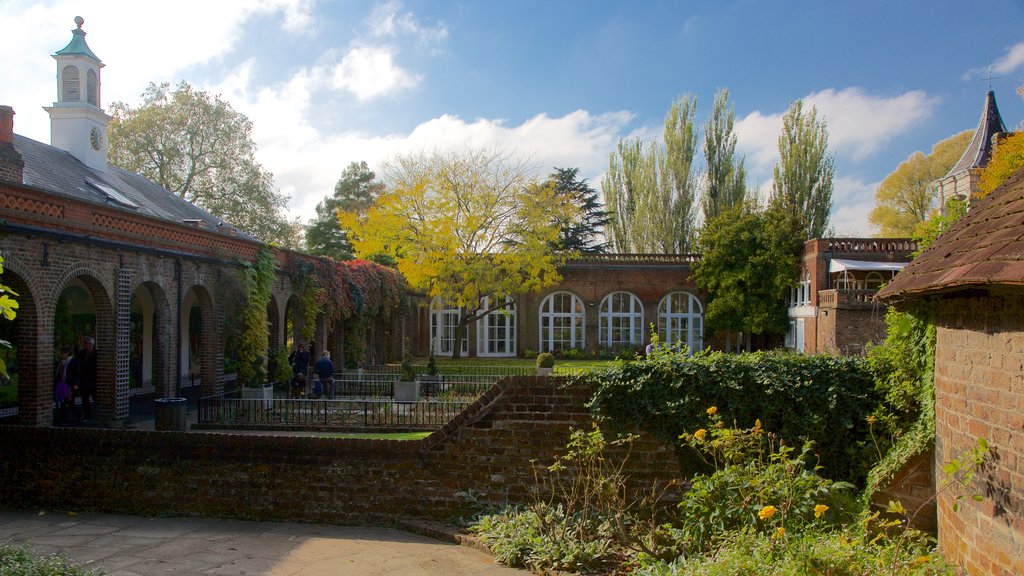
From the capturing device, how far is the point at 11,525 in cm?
753

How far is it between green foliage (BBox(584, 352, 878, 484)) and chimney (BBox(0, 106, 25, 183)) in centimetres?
1096

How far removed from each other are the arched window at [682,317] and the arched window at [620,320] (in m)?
1.05

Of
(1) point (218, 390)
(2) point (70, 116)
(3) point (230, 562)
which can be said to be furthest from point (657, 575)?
(2) point (70, 116)

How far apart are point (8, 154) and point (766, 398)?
1303 centimetres

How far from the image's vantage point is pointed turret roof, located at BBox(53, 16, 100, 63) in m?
19.9

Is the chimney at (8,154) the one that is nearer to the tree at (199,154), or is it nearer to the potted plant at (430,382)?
the potted plant at (430,382)

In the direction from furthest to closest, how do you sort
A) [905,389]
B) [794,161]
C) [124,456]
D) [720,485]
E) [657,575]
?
[794,161] < [124,456] < [905,389] < [720,485] < [657,575]

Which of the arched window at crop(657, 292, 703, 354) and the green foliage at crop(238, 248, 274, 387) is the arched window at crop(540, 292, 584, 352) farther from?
the green foliage at crop(238, 248, 274, 387)

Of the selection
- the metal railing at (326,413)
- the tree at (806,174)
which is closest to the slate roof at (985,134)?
the tree at (806,174)

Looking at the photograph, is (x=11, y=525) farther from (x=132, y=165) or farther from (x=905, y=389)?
(x=132, y=165)

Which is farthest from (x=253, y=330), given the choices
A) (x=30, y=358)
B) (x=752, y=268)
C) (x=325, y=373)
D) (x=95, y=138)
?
(x=752, y=268)

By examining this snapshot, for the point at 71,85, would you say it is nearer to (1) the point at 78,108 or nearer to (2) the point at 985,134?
(1) the point at 78,108

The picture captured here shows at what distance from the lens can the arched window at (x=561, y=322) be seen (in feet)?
113

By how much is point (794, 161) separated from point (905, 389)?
3491cm
